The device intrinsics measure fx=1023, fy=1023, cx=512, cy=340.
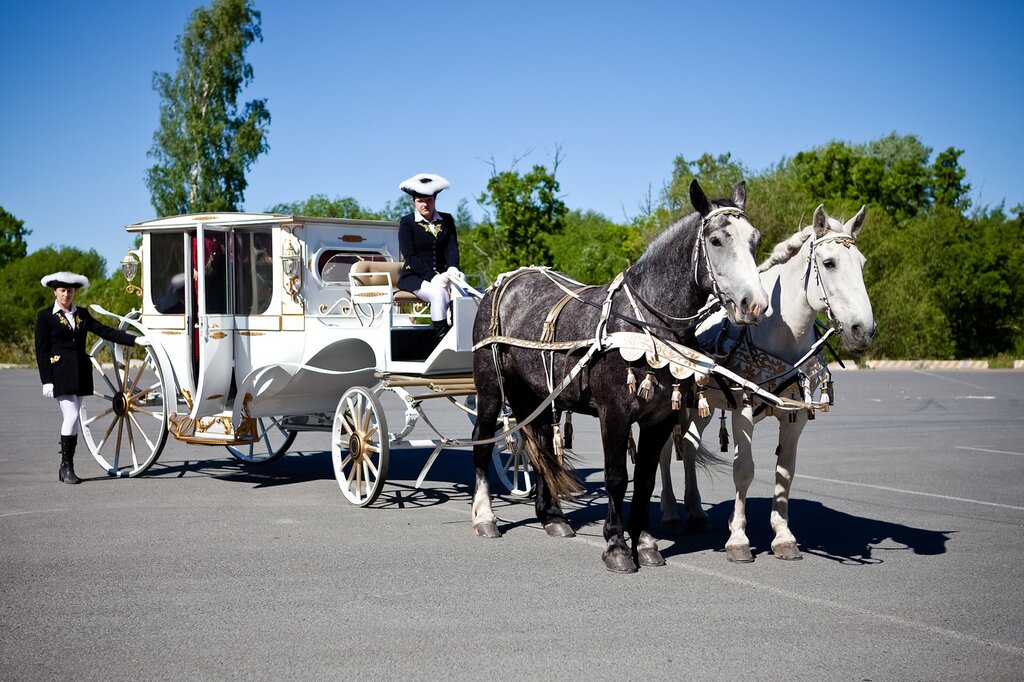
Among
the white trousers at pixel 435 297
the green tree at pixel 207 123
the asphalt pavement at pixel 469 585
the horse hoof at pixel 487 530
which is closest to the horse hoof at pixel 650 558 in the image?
the asphalt pavement at pixel 469 585

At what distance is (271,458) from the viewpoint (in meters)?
11.5

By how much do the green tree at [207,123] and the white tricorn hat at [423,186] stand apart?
3287 centimetres

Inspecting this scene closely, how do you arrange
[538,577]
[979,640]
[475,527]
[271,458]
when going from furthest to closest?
[271,458] → [475,527] → [538,577] → [979,640]

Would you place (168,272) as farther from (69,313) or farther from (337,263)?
(337,263)

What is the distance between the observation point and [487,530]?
8156 millimetres

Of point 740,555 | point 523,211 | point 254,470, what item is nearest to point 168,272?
point 254,470

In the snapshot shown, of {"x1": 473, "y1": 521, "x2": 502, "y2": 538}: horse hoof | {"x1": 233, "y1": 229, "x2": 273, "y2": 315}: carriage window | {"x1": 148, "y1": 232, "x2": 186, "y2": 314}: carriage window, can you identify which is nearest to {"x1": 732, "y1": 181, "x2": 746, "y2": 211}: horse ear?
{"x1": 473, "y1": 521, "x2": 502, "y2": 538}: horse hoof

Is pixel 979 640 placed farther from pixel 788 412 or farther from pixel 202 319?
pixel 202 319

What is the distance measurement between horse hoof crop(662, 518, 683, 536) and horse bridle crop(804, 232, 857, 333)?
2.24 metres

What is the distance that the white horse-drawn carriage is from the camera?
9375 millimetres

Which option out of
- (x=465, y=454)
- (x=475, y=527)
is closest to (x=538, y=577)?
(x=475, y=527)

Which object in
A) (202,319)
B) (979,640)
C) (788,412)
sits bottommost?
(979,640)

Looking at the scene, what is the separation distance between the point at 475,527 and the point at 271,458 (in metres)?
4.08

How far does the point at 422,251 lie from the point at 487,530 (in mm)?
2626
